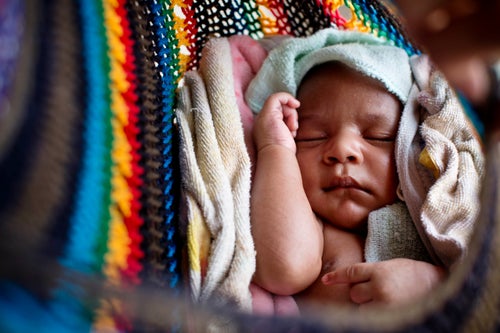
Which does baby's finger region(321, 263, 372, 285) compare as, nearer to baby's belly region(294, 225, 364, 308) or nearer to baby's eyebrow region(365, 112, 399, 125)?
baby's belly region(294, 225, 364, 308)

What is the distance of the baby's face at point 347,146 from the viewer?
31.9 inches

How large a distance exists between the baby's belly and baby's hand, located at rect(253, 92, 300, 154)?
142 mm

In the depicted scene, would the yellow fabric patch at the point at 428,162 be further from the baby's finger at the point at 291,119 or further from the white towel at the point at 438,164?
the baby's finger at the point at 291,119

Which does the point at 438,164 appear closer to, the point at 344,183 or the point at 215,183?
the point at 344,183

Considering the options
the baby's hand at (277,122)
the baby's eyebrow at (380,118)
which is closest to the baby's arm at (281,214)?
the baby's hand at (277,122)

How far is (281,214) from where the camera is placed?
0.74 meters

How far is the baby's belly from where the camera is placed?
722 mm

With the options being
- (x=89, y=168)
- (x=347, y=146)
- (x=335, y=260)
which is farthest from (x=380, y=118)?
(x=89, y=168)

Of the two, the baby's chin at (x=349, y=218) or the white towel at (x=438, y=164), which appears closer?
the white towel at (x=438, y=164)

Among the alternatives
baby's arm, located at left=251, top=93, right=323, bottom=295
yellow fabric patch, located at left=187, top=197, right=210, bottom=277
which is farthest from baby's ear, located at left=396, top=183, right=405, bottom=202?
yellow fabric patch, located at left=187, top=197, right=210, bottom=277

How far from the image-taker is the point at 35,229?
1.32 feet

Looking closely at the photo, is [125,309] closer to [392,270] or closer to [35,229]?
[35,229]

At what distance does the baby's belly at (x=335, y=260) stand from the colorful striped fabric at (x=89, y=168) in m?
0.18

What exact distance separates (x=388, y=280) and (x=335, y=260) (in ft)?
0.45
